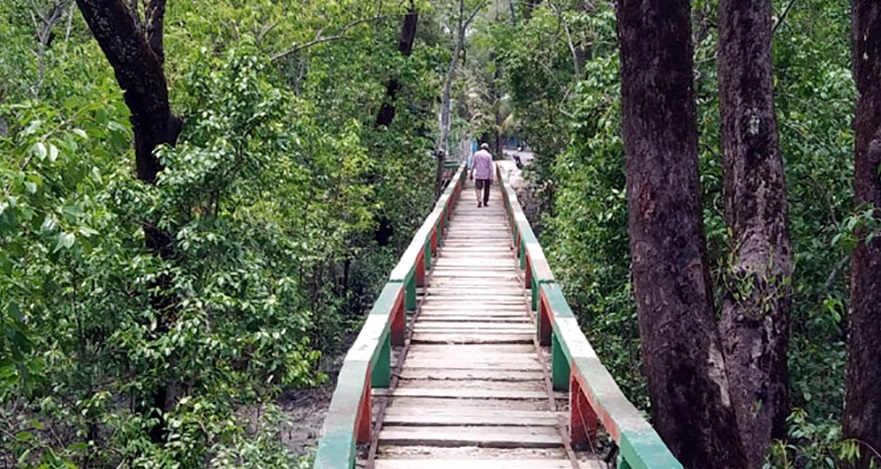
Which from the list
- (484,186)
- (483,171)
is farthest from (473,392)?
(484,186)

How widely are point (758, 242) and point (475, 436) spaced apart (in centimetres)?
246

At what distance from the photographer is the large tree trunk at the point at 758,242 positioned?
506 cm

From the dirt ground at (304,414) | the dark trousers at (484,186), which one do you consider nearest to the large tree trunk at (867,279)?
the dirt ground at (304,414)

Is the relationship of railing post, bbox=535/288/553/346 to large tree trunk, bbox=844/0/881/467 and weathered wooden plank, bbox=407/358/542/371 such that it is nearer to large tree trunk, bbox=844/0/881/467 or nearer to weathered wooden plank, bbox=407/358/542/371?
weathered wooden plank, bbox=407/358/542/371

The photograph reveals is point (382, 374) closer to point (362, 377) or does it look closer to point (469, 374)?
point (469, 374)

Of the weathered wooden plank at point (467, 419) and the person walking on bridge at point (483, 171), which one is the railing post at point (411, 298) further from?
the person walking on bridge at point (483, 171)

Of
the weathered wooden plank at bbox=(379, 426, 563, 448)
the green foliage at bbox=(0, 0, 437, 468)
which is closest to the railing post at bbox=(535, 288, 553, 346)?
the weathered wooden plank at bbox=(379, 426, 563, 448)

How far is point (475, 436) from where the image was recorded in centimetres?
446

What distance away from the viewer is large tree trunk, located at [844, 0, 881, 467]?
450 centimetres

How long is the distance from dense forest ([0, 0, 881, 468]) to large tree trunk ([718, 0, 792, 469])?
0.05 feet

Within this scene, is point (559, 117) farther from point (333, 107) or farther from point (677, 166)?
point (677, 166)

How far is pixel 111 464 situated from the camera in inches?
279

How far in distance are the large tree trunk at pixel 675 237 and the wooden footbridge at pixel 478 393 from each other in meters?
0.50

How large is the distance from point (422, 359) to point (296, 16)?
7473mm
